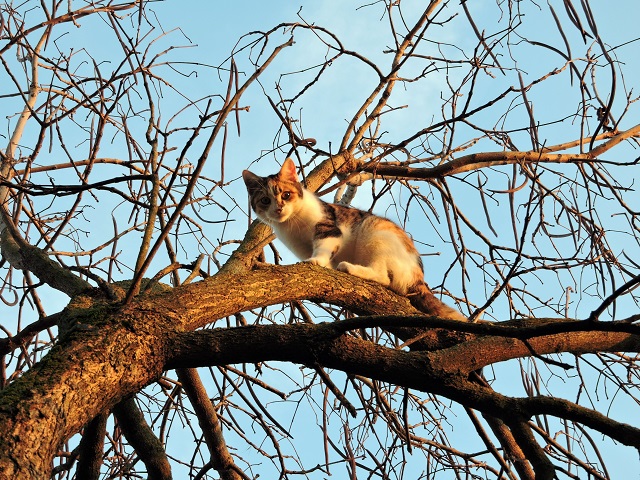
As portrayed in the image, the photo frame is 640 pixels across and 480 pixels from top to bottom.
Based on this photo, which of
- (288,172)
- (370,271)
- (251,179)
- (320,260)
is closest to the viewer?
(370,271)

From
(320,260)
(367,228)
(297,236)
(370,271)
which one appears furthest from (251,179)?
(370,271)

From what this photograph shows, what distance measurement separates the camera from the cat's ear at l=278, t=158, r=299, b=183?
489 cm

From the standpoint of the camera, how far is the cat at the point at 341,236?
405cm

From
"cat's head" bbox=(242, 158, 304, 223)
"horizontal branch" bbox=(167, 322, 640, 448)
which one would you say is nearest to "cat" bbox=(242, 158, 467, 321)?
"cat's head" bbox=(242, 158, 304, 223)

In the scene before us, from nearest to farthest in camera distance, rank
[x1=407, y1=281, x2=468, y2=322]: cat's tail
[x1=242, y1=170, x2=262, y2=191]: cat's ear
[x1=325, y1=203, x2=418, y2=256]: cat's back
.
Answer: [x1=407, y1=281, x2=468, y2=322]: cat's tail → [x1=325, y1=203, x2=418, y2=256]: cat's back → [x1=242, y1=170, x2=262, y2=191]: cat's ear

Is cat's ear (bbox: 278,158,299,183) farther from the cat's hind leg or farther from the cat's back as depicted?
the cat's hind leg

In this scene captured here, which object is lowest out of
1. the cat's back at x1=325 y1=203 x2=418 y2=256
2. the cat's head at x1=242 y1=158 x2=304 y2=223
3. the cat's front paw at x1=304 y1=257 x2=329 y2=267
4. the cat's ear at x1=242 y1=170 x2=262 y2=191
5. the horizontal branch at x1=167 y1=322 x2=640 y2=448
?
the horizontal branch at x1=167 y1=322 x2=640 y2=448

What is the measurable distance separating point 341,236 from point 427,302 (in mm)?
770

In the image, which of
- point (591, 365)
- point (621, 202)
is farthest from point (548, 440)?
point (621, 202)

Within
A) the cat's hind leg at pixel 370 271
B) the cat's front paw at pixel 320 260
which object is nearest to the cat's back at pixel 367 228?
the cat's hind leg at pixel 370 271

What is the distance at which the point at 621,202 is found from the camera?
3662 mm

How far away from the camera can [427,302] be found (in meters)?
4.00

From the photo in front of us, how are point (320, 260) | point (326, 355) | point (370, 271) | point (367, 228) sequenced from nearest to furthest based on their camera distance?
point (326, 355) < point (370, 271) < point (320, 260) < point (367, 228)

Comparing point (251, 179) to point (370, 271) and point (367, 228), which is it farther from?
point (370, 271)
